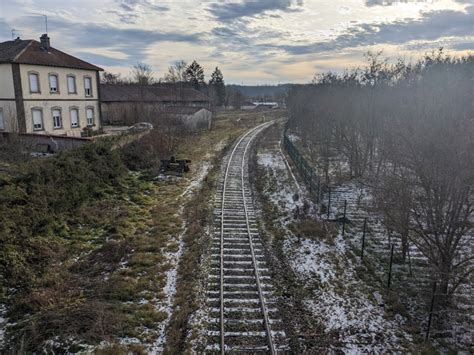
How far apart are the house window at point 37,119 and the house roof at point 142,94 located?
1730cm

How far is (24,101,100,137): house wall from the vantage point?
90.5 feet

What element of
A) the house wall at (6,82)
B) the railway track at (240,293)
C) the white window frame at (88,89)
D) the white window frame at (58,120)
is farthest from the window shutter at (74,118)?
the railway track at (240,293)

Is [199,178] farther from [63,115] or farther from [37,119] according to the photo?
[63,115]

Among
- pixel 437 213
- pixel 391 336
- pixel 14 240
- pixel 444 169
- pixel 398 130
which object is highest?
pixel 398 130

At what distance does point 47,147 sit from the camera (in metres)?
22.8

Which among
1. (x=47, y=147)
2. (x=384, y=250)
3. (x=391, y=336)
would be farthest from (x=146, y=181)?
(x=391, y=336)

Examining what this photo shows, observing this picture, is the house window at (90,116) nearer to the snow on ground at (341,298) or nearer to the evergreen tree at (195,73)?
the snow on ground at (341,298)

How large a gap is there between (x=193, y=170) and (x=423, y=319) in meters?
18.7

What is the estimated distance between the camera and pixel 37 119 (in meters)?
28.3

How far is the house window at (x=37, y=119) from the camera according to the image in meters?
28.0

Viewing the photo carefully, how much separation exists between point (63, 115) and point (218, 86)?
287ft

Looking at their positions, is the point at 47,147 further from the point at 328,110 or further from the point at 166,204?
the point at 328,110

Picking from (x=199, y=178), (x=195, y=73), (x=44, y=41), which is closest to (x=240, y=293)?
(x=199, y=178)

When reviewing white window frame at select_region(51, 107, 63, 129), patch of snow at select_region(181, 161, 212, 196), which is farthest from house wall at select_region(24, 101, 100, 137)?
patch of snow at select_region(181, 161, 212, 196)
